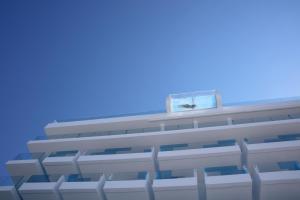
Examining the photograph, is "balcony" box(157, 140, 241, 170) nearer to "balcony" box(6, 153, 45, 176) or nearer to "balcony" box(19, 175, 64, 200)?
"balcony" box(19, 175, 64, 200)

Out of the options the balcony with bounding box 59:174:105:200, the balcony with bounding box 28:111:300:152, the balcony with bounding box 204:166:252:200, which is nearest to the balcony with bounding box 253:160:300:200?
the balcony with bounding box 204:166:252:200

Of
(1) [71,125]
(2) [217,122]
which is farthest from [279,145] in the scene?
(1) [71,125]

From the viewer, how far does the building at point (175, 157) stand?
5.08m

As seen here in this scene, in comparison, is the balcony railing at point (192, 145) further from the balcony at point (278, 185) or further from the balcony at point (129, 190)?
the balcony at point (278, 185)

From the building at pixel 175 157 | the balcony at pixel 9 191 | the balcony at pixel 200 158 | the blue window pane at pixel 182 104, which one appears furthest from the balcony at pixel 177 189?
the balcony at pixel 9 191

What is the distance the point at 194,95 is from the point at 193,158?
73.9 inches

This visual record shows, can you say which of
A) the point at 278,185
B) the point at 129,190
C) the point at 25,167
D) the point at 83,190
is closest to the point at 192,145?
the point at 129,190

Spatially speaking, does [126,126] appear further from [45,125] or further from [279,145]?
[279,145]

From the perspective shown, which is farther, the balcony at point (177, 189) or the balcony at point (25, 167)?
the balcony at point (25, 167)

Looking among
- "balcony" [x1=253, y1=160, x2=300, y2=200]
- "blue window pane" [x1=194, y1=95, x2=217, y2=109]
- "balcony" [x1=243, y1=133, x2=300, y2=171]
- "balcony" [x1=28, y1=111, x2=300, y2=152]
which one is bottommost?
"balcony" [x1=253, y1=160, x2=300, y2=200]

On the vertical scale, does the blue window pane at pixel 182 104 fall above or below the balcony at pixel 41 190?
above

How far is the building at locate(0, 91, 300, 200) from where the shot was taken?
5082 mm

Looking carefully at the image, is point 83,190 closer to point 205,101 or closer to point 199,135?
point 199,135

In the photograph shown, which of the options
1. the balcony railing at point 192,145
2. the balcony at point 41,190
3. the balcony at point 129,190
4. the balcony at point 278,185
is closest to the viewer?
the balcony at point 278,185
